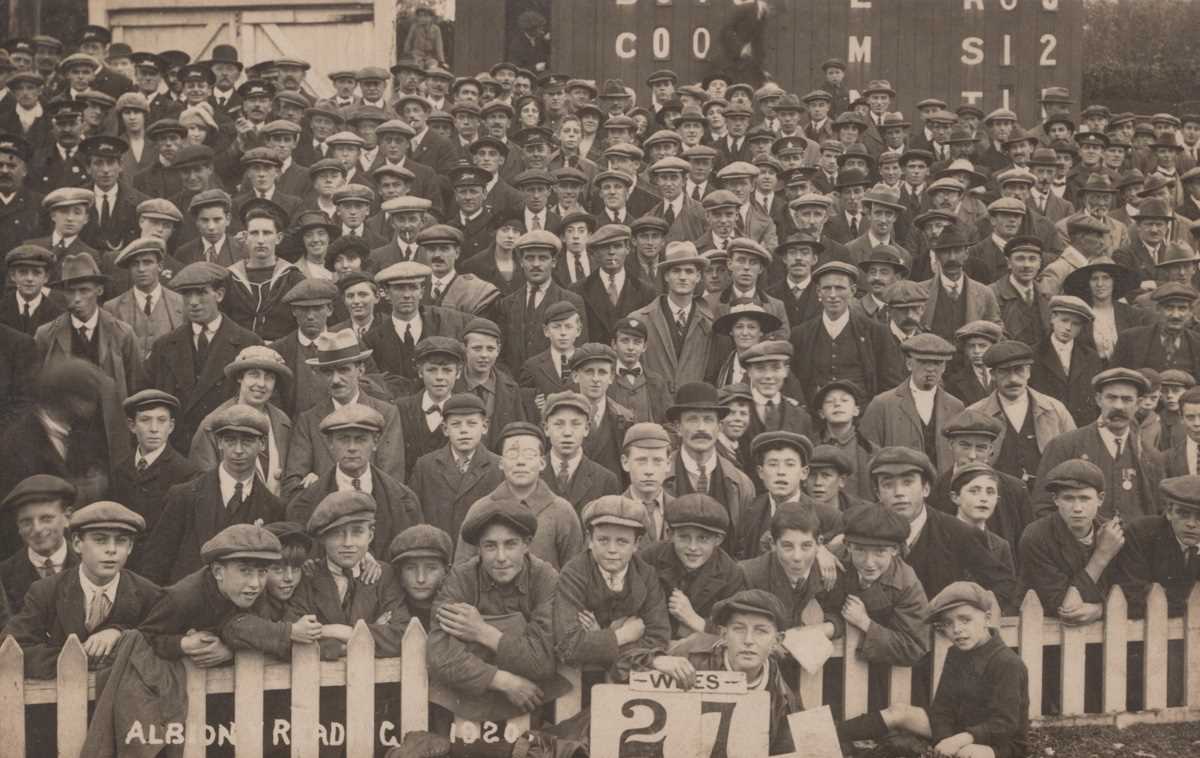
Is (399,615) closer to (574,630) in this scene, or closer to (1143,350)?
(574,630)

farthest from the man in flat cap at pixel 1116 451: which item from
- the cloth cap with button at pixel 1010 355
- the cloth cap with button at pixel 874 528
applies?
the cloth cap with button at pixel 874 528

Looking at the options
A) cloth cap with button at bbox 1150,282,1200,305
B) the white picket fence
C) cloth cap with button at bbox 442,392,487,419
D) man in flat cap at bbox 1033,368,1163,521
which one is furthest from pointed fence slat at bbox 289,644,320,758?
cloth cap with button at bbox 1150,282,1200,305

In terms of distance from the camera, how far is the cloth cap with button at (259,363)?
848 centimetres

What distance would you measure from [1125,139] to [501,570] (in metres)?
12.5

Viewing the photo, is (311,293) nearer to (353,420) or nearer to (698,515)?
(353,420)

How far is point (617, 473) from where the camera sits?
8.80 metres

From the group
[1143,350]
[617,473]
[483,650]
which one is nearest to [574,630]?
[483,650]

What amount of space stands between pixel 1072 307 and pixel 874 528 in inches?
157

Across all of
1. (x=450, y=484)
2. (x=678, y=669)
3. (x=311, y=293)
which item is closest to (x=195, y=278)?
(x=311, y=293)

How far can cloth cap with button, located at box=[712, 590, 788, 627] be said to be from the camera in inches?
253

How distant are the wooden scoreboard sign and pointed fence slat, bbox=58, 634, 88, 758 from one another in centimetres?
1522

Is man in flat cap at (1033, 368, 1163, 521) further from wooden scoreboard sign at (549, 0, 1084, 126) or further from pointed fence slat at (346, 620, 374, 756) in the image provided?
wooden scoreboard sign at (549, 0, 1084, 126)

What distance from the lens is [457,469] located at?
820 centimetres

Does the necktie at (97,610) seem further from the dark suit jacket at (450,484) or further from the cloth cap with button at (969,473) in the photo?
the cloth cap with button at (969,473)
